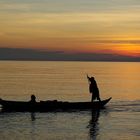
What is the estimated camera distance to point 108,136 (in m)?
21.4

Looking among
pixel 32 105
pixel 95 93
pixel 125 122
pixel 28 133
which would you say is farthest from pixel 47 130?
pixel 95 93

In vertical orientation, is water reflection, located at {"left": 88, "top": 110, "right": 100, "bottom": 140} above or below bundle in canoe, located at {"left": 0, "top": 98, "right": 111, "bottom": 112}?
below

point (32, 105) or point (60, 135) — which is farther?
point (32, 105)

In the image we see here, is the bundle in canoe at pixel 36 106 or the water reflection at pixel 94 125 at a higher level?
the bundle in canoe at pixel 36 106

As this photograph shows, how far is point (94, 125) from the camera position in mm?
24828

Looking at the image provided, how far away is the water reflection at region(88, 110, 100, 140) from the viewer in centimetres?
2188

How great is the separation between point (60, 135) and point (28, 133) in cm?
179

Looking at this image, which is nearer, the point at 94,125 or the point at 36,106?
the point at 94,125

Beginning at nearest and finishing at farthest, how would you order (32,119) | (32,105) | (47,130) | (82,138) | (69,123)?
(82,138) → (47,130) → (69,123) → (32,119) → (32,105)

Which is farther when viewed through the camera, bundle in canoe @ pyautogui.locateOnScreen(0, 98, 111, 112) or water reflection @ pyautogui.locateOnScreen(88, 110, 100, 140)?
bundle in canoe @ pyautogui.locateOnScreen(0, 98, 111, 112)

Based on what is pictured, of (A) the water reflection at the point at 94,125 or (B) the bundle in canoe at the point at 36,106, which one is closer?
(A) the water reflection at the point at 94,125

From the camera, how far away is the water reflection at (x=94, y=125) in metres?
21.9

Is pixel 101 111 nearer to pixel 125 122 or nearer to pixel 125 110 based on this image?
pixel 125 110

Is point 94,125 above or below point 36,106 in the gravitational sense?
below
